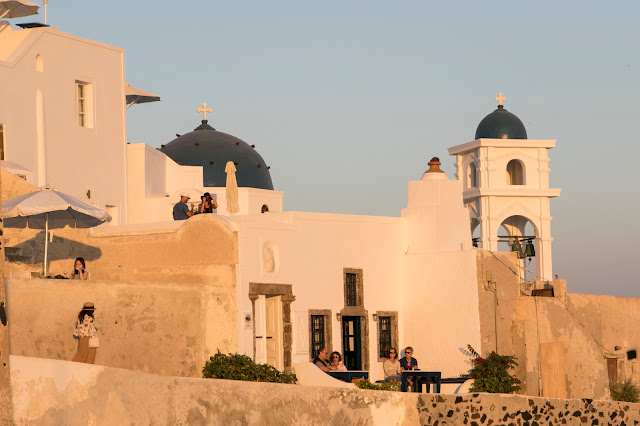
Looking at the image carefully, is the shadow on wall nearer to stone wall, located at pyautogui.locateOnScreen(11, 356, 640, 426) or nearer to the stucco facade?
the stucco facade

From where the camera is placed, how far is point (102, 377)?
19312 mm

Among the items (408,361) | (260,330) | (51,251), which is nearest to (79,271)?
(51,251)

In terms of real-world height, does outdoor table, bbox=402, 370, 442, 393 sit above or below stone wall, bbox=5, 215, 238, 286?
below

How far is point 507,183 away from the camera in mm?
45562

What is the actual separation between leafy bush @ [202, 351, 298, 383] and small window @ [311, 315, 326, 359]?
3.94 meters

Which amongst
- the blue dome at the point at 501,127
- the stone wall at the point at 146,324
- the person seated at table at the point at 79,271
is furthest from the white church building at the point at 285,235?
the blue dome at the point at 501,127

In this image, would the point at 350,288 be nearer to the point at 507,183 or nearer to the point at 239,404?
the point at 239,404

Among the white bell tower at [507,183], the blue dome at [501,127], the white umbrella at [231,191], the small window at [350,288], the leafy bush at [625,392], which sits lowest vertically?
the leafy bush at [625,392]

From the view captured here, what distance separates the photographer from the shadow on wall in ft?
89.0

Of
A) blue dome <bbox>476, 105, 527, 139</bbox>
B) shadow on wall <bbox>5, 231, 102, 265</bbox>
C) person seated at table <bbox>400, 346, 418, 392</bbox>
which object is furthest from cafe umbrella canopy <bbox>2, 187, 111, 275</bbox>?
blue dome <bbox>476, 105, 527, 139</bbox>

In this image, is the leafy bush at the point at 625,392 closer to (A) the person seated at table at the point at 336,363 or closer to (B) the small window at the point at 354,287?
(B) the small window at the point at 354,287

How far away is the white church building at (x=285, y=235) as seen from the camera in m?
27.3

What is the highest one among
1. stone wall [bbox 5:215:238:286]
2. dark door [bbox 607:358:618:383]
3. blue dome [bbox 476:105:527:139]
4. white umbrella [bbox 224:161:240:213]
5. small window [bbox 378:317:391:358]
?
blue dome [bbox 476:105:527:139]

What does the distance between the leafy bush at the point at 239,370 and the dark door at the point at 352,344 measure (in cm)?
495
